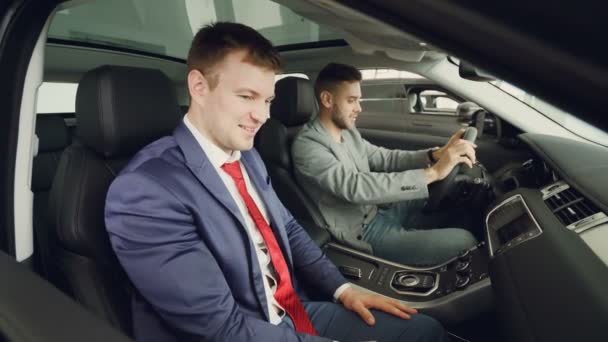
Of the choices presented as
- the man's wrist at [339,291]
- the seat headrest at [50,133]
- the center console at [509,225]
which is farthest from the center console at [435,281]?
the seat headrest at [50,133]

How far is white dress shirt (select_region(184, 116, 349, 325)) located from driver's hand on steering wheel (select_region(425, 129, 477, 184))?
931mm

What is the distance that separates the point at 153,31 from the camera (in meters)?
4.23

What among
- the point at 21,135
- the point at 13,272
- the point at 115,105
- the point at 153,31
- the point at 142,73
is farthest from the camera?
the point at 153,31

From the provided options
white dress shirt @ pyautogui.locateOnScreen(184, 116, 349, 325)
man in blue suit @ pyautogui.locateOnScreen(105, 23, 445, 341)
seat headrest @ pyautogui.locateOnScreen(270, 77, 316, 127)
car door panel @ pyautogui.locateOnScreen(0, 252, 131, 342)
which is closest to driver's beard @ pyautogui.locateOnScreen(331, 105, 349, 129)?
seat headrest @ pyautogui.locateOnScreen(270, 77, 316, 127)

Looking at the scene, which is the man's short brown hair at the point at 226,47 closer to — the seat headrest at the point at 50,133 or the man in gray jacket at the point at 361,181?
the man in gray jacket at the point at 361,181

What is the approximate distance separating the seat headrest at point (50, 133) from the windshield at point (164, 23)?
83cm

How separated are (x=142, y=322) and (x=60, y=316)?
1.60 ft

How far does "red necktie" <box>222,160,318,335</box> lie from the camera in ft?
4.30


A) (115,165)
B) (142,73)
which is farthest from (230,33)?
(115,165)

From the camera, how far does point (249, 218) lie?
131 centimetres

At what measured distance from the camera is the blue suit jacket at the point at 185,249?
1030 millimetres

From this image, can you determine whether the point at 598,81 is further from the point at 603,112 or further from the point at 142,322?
the point at 142,322

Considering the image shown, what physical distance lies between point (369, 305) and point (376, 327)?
8 cm

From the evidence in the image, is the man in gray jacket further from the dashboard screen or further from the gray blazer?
the dashboard screen
